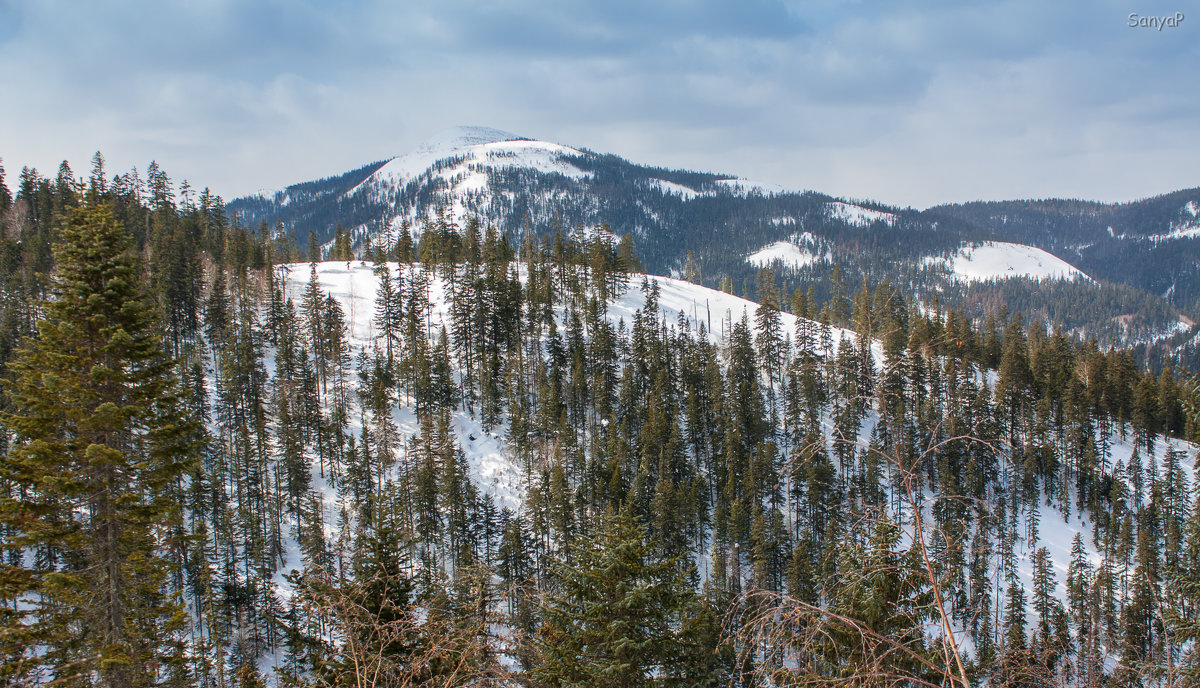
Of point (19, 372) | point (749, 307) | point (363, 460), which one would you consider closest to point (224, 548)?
point (363, 460)

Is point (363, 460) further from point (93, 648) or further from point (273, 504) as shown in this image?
point (93, 648)

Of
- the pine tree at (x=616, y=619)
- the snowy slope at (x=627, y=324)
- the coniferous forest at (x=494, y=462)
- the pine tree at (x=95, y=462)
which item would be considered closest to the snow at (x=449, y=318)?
the snowy slope at (x=627, y=324)

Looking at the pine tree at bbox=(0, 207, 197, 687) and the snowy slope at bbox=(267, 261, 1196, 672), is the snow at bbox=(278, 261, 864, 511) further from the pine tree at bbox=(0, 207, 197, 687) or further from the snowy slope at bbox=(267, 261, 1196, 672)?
the pine tree at bbox=(0, 207, 197, 687)

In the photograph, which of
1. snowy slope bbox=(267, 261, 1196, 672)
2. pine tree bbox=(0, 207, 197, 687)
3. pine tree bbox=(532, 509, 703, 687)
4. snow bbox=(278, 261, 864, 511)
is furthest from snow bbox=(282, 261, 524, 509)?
pine tree bbox=(532, 509, 703, 687)

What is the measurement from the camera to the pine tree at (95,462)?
40.7 ft

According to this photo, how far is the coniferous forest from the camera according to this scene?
12638mm

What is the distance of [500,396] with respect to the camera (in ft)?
256

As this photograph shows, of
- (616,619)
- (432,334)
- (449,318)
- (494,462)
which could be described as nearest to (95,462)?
(616,619)

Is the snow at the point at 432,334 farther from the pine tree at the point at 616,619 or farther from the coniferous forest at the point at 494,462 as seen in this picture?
the pine tree at the point at 616,619

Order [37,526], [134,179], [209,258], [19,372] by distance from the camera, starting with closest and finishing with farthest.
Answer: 1. [37,526]
2. [19,372]
3. [209,258]
4. [134,179]

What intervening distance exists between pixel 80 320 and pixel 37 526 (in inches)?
166

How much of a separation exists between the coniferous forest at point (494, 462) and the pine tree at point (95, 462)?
0.23ft

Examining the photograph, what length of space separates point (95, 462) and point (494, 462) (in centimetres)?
5745

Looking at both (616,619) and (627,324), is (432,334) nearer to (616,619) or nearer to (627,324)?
(627,324)
